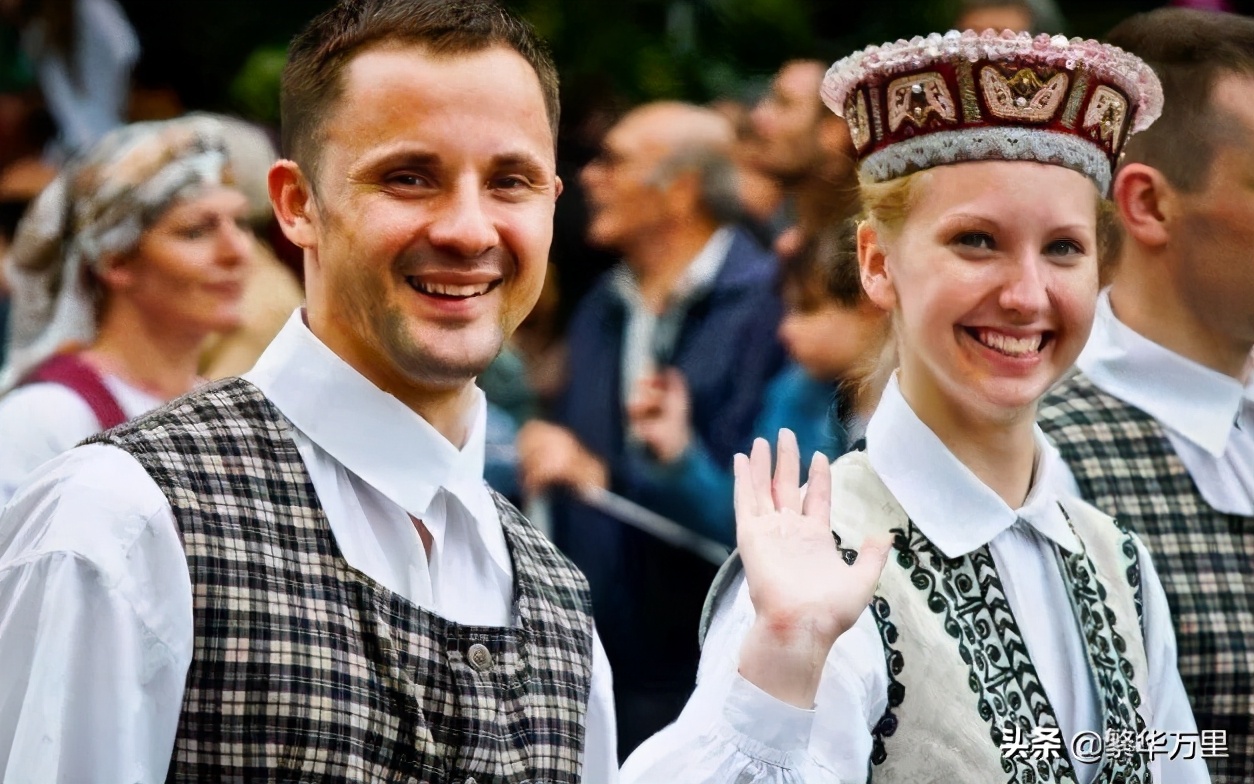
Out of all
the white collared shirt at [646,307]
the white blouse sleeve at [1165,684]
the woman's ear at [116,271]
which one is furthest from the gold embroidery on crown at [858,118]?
the woman's ear at [116,271]

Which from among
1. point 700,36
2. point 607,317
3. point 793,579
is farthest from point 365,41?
point 700,36

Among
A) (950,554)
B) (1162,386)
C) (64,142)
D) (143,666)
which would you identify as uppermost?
(64,142)

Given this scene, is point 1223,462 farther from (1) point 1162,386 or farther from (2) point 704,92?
(2) point 704,92

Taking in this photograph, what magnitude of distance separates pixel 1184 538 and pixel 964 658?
0.65 metres

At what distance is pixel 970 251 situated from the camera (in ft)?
6.95

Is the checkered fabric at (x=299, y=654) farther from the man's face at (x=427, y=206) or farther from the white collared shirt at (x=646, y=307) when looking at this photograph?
the white collared shirt at (x=646, y=307)

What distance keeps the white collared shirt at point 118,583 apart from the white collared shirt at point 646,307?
1194 mm

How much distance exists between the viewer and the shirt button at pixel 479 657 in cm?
194

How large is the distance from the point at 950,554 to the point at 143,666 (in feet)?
2.93

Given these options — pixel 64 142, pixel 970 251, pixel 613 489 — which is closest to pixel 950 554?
pixel 970 251

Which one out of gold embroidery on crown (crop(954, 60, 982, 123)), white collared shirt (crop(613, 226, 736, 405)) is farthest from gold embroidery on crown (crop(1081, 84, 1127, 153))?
white collared shirt (crop(613, 226, 736, 405))

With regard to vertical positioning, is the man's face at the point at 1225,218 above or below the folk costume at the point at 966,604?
above

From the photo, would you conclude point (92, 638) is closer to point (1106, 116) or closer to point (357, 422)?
point (357, 422)

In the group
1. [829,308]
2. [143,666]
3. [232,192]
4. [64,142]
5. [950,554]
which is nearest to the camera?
[143,666]
